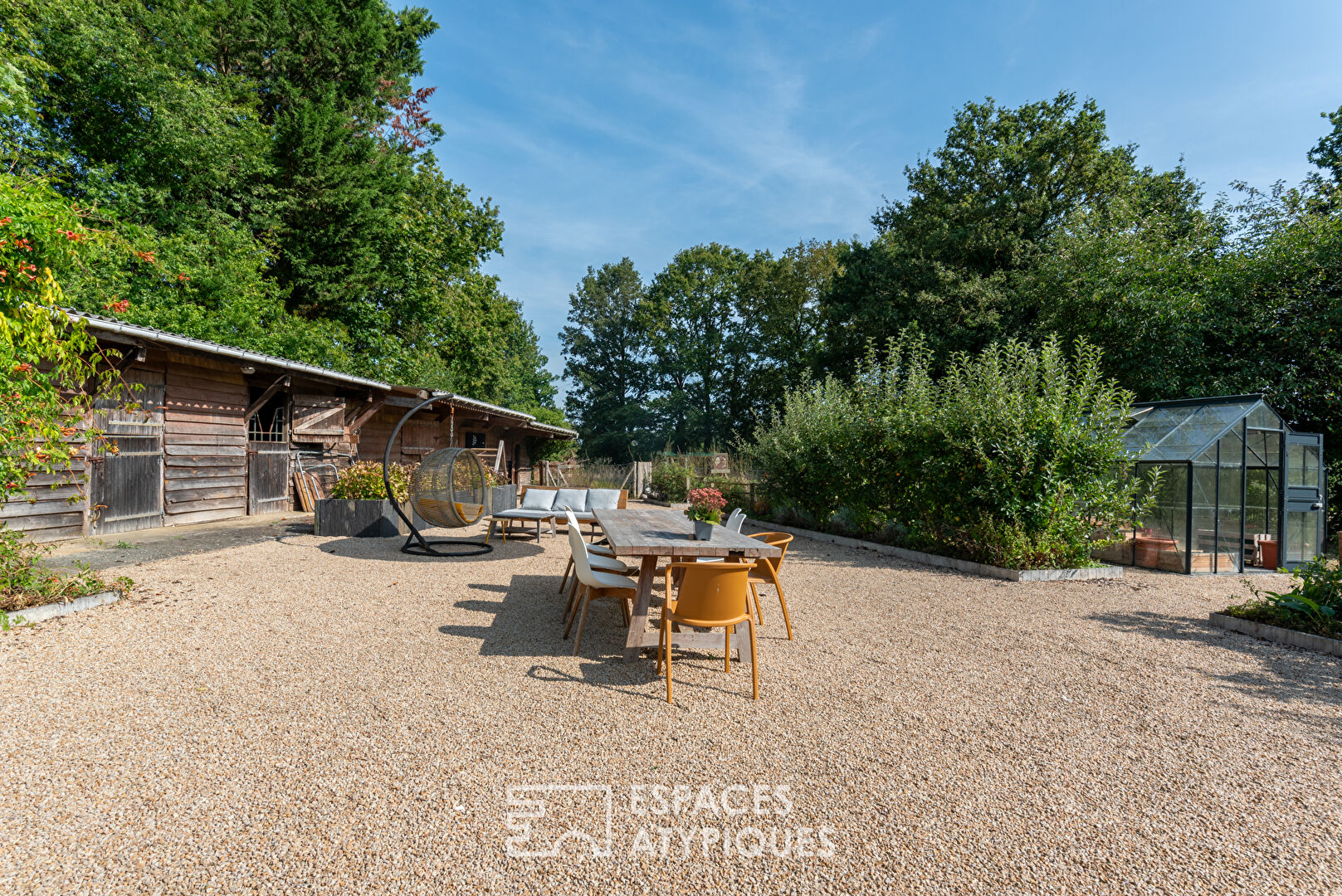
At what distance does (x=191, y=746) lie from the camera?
110 inches

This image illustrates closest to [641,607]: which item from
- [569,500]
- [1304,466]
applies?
[569,500]

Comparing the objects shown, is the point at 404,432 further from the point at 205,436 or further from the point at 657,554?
the point at 657,554

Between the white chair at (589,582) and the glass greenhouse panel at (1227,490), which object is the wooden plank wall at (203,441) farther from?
the glass greenhouse panel at (1227,490)

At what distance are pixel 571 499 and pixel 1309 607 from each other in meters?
8.09

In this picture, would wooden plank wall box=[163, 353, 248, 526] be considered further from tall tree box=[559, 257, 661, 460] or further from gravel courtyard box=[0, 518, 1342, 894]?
tall tree box=[559, 257, 661, 460]

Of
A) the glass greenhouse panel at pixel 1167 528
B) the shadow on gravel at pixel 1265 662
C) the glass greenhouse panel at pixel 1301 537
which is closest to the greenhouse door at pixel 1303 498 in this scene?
the glass greenhouse panel at pixel 1301 537

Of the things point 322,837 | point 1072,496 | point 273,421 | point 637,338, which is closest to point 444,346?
point 273,421

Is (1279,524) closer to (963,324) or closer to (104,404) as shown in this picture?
(963,324)

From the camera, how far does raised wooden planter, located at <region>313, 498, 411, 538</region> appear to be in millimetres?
9547

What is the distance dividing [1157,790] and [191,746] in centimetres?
426

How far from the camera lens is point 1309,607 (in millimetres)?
4984

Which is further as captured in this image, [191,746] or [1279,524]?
[1279,524]

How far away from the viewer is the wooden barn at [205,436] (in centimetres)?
837

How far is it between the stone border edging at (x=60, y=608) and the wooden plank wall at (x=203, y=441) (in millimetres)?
5765
